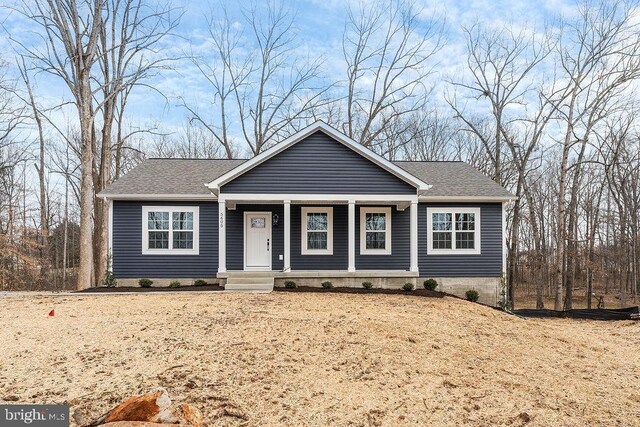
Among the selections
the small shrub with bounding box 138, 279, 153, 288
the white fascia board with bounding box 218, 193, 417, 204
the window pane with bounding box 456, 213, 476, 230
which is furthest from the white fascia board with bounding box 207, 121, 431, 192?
the small shrub with bounding box 138, 279, 153, 288

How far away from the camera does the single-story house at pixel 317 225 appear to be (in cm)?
1273

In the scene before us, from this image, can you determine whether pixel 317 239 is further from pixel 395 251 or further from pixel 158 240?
pixel 158 240

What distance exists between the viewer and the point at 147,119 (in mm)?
26922

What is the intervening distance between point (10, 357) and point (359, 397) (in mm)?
4927

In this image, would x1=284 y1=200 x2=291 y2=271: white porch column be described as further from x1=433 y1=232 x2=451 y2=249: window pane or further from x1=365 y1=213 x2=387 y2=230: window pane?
x1=433 y1=232 x2=451 y2=249: window pane

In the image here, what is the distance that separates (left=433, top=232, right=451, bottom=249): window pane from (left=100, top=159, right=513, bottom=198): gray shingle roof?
1.50 m

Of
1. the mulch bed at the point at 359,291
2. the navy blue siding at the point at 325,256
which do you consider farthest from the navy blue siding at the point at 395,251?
the mulch bed at the point at 359,291

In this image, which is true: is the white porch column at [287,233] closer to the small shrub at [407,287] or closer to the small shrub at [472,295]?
the small shrub at [407,287]

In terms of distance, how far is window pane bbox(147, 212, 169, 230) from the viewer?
1362cm

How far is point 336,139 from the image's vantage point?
12.9 m

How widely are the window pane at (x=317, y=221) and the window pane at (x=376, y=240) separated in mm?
1654

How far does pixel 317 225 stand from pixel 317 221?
15 centimetres

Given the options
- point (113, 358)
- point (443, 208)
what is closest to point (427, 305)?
point (443, 208)

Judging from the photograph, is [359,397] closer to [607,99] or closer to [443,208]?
[443,208]
